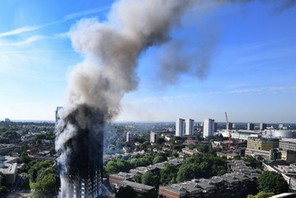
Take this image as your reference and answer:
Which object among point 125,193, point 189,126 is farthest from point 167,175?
point 189,126

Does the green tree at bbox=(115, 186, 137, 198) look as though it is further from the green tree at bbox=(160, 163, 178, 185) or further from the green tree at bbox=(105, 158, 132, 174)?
the green tree at bbox=(105, 158, 132, 174)

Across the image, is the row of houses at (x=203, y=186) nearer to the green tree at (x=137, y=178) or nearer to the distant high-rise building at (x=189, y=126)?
the green tree at (x=137, y=178)

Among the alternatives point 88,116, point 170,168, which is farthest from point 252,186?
point 88,116

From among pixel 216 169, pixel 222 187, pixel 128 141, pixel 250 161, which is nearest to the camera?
pixel 222 187

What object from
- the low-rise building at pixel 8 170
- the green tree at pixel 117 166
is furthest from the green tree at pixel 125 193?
the low-rise building at pixel 8 170

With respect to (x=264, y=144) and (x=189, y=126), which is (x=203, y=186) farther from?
(x=189, y=126)

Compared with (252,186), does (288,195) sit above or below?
above

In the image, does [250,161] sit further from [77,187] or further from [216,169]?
[77,187]
